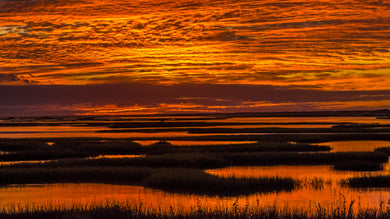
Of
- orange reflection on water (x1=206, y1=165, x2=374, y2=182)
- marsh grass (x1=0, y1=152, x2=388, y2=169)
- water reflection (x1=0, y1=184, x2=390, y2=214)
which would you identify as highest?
marsh grass (x1=0, y1=152, x2=388, y2=169)

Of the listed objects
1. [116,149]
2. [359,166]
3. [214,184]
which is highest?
[116,149]

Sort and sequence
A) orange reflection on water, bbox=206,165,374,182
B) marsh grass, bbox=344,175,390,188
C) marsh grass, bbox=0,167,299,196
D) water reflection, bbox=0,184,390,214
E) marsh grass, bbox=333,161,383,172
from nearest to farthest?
water reflection, bbox=0,184,390,214
marsh grass, bbox=0,167,299,196
marsh grass, bbox=344,175,390,188
orange reflection on water, bbox=206,165,374,182
marsh grass, bbox=333,161,383,172

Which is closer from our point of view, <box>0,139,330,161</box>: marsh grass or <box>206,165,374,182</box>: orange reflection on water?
<box>206,165,374,182</box>: orange reflection on water

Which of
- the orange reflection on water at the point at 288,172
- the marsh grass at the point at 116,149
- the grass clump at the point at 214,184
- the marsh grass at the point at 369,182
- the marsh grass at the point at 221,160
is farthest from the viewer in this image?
the marsh grass at the point at 116,149

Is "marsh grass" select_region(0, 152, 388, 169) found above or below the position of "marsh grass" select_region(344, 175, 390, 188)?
above

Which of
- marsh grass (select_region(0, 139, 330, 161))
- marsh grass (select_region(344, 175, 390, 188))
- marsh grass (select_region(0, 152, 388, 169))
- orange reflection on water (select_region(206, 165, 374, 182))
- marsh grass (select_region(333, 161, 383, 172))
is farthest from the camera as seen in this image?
marsh grass (select_region(0, 139, 330, 161))

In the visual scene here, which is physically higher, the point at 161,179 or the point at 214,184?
the point at 161,179

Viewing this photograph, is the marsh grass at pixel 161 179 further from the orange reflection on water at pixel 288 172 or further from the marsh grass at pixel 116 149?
the marsh grass at pixel 116 149

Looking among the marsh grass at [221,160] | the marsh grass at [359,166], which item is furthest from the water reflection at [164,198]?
the marsh grass at [221,160]

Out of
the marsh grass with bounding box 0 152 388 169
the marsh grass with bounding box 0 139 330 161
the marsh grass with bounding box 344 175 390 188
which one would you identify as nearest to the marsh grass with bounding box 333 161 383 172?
the marsh grass with bounding box 0 152 388 169

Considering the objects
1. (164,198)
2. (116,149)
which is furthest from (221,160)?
(116,149)

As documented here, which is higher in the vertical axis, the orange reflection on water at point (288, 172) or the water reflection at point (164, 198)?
the orange reflection on water at point (288, 172)

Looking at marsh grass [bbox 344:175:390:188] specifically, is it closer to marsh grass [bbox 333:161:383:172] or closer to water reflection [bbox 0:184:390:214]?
water reflection [bbox 0:184:390:214]

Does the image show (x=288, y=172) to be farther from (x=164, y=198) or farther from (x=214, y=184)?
(x=164, y=198)
